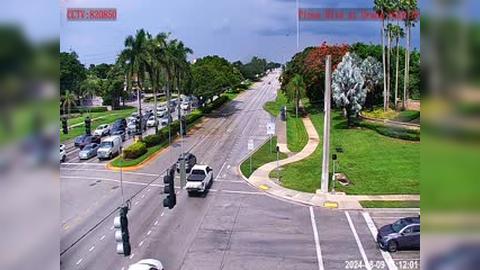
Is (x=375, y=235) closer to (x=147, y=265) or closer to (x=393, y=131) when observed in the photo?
(x=147, y=265)

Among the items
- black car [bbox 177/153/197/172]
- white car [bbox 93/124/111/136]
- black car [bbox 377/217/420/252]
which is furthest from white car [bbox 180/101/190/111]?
black car [bbox 377/217/420/252]

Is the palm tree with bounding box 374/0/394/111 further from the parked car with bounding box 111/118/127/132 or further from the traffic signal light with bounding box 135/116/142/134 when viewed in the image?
the parked car with bounding box 111/118/127/132

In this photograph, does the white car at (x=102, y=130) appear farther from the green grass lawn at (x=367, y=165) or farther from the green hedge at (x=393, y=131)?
the green hedge at (x=393, y=131)

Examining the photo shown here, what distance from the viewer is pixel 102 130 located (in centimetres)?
1823

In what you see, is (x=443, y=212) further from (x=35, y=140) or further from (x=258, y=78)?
(x=258, y=78)

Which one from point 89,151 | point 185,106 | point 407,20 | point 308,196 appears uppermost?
point 407,20

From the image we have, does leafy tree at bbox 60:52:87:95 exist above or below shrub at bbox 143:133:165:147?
above

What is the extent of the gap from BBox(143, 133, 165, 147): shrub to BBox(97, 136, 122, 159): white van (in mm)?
1049

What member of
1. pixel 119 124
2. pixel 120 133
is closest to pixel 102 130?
pixel 119 124

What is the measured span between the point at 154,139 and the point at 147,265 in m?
5.70

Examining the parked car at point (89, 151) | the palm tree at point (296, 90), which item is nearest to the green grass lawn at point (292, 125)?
the palm tree at point (296, 90)

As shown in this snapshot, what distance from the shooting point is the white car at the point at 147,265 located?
11844mm

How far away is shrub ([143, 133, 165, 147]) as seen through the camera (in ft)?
54.9

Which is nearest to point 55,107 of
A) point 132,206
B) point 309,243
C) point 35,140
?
point 35,140
